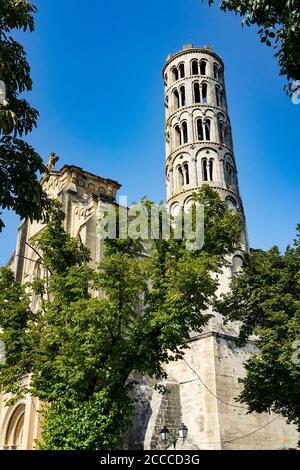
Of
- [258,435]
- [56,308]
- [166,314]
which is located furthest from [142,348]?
[258,435]

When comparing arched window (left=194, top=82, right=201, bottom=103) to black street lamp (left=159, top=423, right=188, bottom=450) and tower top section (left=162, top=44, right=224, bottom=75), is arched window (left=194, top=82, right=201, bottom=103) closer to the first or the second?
tower top section (left=162, top=44, right=224, bottom=75)

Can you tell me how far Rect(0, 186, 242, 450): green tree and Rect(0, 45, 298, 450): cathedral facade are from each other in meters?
1.68

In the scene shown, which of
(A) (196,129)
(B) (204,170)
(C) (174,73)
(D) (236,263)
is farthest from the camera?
(C) (174,73)

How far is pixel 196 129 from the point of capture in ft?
123

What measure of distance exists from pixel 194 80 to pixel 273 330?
27.6 metres

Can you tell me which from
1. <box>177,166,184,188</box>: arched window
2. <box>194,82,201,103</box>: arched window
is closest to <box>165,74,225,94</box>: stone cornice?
<box>194,82,201,103</box>: arched window

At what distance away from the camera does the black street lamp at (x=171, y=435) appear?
17.0 m

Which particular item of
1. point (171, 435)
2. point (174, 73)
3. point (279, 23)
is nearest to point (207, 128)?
point (174, 73)

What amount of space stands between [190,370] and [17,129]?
18328 mm

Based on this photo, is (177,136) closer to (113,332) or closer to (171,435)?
(171,435)

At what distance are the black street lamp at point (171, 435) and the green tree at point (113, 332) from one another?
95.5 inches

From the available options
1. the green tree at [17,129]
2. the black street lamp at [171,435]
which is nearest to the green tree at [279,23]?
the green tree at [17,129]

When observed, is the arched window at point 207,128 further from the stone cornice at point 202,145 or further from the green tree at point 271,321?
the green tree at point 271,321

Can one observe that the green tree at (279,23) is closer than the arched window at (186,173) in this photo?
Yes
